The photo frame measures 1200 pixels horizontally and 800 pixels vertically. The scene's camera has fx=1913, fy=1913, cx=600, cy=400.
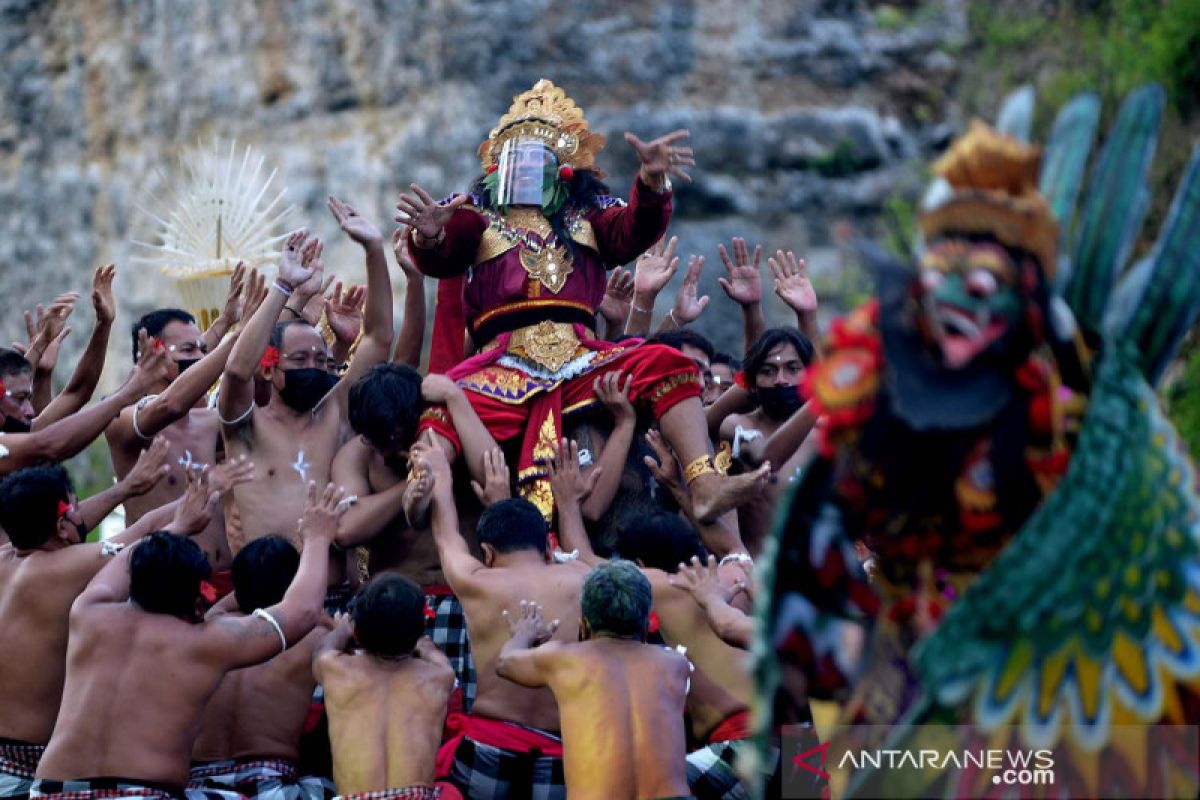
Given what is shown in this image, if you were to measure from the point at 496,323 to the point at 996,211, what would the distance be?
3.72 m

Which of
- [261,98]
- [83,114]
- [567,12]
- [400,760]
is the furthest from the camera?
[83,114]

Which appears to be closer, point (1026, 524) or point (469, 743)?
point (1026, 524)

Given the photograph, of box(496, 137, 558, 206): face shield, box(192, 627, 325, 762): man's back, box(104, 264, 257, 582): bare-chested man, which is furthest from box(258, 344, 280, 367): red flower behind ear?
box(192, 627, 325, 762): man's back

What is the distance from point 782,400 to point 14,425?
10.2 feet

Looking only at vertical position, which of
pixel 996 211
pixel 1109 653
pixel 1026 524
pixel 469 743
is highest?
pixel 996 211

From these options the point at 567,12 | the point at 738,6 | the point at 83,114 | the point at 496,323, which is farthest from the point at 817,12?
the point at 496,323

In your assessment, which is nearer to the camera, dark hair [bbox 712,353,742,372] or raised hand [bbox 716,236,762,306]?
raised hand [bbox 716,236,762,306]

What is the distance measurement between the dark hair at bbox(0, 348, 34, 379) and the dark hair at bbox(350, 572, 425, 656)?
8.29ft

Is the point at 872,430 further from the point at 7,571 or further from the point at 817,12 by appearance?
the point at 817,12

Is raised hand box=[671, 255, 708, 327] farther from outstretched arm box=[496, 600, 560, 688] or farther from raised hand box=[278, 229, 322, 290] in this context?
outstretched arm box=[496, 600, 560, 688]

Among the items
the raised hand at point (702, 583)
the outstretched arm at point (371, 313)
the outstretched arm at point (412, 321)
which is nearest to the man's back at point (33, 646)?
the outstretched arm at point (371, 313)

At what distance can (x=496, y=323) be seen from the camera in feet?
24.0

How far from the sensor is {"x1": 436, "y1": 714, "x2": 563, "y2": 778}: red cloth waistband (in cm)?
604

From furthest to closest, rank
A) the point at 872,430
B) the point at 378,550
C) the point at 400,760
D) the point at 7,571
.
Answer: the point at 378,550 < the point at 7,571 < the point at 400,760 < the point at 872,430
